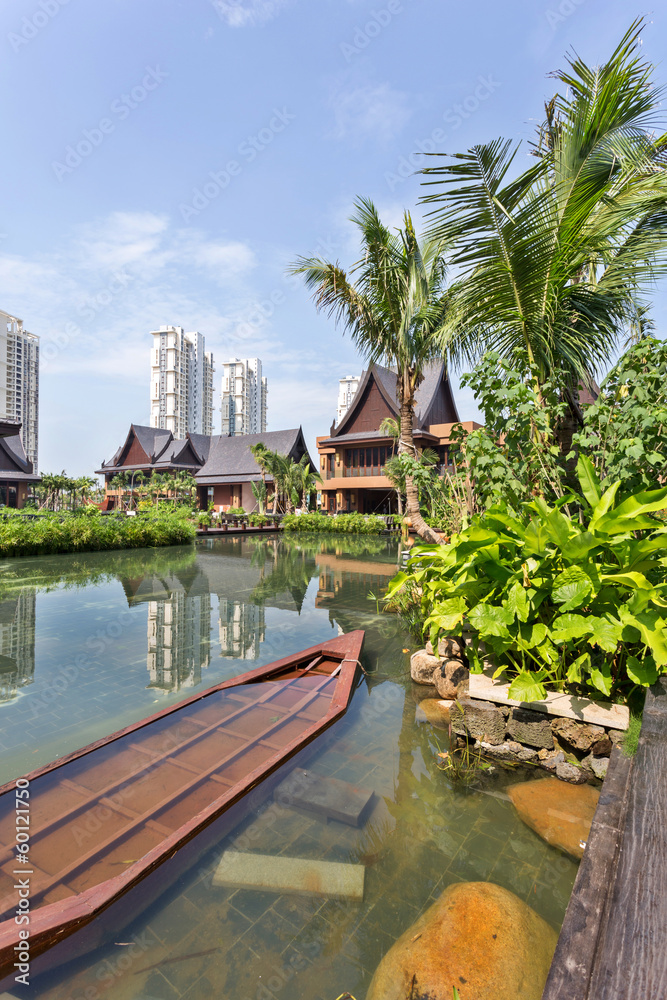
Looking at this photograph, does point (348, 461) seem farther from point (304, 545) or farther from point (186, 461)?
point (186, 461)

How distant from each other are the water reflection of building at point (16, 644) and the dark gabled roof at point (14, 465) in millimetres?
27133

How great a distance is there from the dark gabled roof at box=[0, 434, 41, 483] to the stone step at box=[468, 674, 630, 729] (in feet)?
117

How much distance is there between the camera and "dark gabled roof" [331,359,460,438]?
26.1 meters

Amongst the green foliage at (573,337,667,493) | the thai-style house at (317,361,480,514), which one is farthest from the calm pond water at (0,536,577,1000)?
the thai-style house at (317,361,480,514)

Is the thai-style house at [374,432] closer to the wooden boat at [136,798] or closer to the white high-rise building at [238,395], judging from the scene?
the wooden boat at [136,798]

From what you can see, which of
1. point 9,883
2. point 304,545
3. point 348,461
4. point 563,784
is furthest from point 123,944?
point 348,461

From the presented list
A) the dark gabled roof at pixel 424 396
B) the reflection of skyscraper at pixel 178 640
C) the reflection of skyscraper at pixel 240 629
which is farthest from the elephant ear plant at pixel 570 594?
the dark gabled roof at pixel 424 396

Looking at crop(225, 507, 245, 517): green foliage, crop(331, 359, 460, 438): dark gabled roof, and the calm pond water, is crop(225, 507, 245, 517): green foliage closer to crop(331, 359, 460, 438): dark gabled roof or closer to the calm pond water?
crop(331, 359, 460, 438): dark gabled roof

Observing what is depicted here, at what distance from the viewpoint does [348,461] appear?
28.2 meters

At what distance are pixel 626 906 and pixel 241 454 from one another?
3908 centimetres

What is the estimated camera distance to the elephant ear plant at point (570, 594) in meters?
2.95

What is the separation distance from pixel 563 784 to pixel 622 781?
97cm

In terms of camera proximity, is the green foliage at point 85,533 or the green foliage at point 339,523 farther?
the green foliage at point 339,523

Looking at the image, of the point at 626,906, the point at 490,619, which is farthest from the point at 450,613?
the point at 626,906
